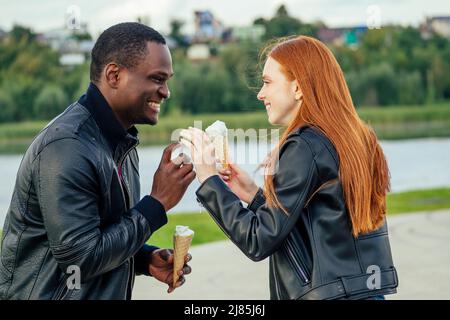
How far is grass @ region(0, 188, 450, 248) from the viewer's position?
9531 millimetres

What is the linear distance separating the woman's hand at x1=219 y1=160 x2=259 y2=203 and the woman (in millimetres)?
199

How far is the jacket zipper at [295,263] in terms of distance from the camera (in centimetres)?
257

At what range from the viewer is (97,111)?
2.65 m

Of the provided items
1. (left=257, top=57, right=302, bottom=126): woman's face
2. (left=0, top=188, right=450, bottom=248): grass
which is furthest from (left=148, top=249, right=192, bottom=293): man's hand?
(left=0, top=188, right=450, bottom=248): grass

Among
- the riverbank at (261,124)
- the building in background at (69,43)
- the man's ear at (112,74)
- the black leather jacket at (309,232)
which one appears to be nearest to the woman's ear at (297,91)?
the black leather jacket at (309,232)

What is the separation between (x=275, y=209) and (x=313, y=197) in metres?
0.13

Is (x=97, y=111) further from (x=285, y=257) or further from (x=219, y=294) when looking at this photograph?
(x=219, y=294)

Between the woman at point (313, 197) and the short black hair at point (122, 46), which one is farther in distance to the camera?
the short black hair at point (122, 46)

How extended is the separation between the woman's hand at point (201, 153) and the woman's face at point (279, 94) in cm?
22

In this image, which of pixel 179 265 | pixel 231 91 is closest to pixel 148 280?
pixel 179 265

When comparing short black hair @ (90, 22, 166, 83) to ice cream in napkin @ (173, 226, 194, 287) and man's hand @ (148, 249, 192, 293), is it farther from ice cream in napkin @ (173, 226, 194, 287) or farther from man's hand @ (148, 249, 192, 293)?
man's hand @ (148, 249, 192, 293)

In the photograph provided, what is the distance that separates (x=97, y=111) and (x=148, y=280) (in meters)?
4.09

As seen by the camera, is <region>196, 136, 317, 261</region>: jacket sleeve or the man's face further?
the man's face

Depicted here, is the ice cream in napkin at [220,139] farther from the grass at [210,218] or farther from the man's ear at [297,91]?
the grass at [210,218]
